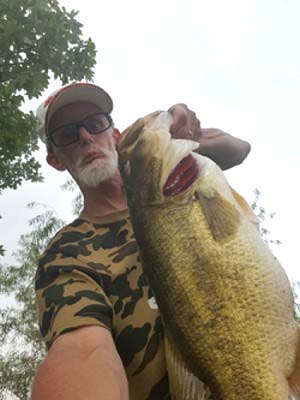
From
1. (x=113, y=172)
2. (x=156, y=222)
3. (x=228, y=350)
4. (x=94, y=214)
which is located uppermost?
(x=113, y=172)

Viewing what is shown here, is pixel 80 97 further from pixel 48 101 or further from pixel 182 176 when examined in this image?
pixel 182 176

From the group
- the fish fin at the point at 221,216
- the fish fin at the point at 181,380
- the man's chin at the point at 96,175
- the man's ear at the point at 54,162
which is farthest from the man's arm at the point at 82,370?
the man's ear at the point at 54,162

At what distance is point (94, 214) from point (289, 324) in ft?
3.75

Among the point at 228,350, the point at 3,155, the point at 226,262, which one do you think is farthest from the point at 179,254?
the point at 3,155

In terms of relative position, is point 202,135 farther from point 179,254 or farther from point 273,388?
point 273,388

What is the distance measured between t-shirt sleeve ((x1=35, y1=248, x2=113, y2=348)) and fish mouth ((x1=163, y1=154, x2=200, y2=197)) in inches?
17.2

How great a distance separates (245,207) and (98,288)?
64 cm

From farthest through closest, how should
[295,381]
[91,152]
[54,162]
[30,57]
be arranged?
[30,57], [54,162], [91,152], [295,381]

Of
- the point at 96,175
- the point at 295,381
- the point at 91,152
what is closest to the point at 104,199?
the point at 96,175

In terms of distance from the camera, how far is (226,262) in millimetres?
2059

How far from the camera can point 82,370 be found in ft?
6.42

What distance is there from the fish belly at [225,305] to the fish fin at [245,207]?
5 centimetres

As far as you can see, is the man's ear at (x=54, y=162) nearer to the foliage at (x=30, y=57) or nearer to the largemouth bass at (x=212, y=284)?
the largemouth bass at (x=212, y=284)

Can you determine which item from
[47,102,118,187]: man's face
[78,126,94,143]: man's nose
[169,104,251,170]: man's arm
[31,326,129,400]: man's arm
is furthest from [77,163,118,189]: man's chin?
[31,326,129,400]: man's arm
